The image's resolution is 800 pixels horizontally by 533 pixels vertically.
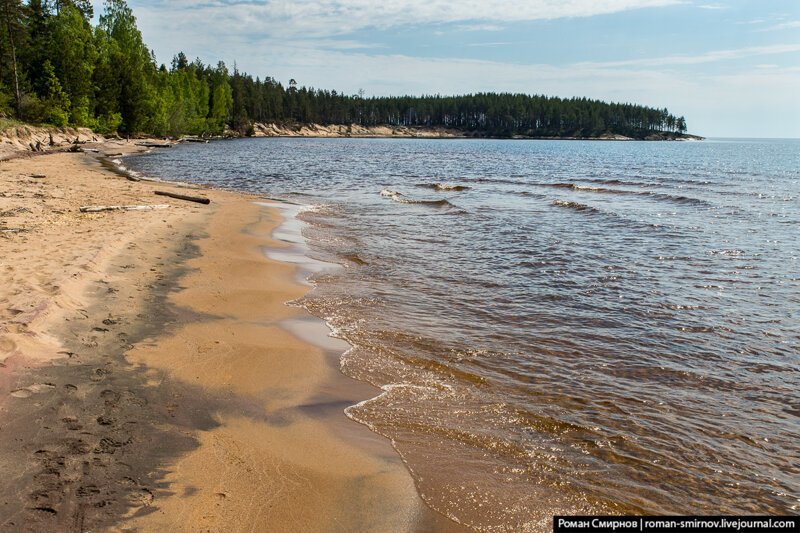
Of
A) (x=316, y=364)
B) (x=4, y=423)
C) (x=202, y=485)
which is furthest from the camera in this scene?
(x=316, y=364)

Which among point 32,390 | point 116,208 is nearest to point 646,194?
point 116,208

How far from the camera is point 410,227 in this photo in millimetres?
20141

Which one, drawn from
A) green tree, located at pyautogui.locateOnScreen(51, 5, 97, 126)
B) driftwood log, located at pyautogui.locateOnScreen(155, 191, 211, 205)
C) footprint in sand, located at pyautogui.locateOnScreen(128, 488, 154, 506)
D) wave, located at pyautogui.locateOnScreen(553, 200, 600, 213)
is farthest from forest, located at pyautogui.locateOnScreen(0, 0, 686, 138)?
footprint in sand, located at pyautogui.locateOnScreen(128, 488, 154, 506)

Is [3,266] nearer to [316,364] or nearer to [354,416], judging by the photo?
[316,364]

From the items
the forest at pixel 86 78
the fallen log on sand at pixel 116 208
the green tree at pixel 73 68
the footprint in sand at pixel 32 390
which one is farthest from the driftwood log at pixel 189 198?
the green tree at pixel 73 68

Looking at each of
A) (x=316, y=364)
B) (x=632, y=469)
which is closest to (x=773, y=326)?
(x=632, y=469)

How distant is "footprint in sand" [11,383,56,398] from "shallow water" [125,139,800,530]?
11.2ft

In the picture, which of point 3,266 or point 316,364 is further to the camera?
point 3,266

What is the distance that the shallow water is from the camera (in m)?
5.02

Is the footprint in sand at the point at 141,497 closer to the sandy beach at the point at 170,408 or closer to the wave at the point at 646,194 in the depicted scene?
the sandy beach at the point at 170,408

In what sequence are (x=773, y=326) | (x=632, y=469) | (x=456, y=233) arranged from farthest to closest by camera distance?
(x=456, y=233), (x=773, y=326), (x=632, y=469)

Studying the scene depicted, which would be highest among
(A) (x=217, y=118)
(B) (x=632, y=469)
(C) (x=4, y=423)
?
(A) (x=217, y=118)

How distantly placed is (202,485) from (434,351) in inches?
173

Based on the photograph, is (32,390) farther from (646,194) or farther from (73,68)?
(73,68)
